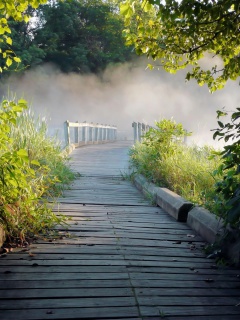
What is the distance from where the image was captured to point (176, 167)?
6.88 m

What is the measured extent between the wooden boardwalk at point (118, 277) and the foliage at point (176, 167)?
38.6 inches

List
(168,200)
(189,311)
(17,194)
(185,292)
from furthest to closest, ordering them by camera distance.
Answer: (168,200) < (17,194) < (185,292) < (189,311)

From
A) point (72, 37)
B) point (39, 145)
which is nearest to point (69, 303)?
point (39, 145)

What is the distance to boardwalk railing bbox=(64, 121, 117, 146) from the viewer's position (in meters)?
15.9

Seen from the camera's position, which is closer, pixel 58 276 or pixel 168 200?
pixel 58 276

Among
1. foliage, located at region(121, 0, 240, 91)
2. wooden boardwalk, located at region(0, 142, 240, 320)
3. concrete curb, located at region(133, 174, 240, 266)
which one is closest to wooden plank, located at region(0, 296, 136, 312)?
wooden boardwalk, located at region(0, 142, 240, 320)

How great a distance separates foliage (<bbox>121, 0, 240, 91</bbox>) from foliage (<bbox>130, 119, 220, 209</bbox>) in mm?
1576

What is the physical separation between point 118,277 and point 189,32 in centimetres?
168

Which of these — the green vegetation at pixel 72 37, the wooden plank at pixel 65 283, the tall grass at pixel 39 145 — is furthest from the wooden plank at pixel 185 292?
the green vegetation at pixel 72 37

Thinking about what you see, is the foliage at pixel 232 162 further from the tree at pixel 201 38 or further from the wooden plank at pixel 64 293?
the wooden plank at pixel 64 293

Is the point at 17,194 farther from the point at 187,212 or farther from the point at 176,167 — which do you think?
the point at 176,167

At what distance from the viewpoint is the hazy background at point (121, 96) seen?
121ft

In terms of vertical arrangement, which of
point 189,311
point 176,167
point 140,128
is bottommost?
point 189,311

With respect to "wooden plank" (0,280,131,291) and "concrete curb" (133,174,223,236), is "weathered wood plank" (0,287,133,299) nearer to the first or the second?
"wooden plank" (0,280,131,291)
